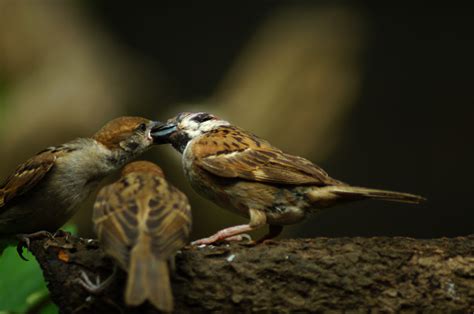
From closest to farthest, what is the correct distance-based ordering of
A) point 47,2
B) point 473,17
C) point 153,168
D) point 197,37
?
point 153,168 < point 473,17 < point 47,2 < point 197,37

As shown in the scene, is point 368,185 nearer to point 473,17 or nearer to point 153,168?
point 473,17

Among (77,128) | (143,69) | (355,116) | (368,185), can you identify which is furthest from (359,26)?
(77,128)

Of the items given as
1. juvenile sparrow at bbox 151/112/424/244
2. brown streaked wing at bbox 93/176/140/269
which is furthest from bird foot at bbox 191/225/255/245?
brown streaked wing at bbox 93/176/140/269

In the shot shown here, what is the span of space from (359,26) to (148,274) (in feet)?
25.5

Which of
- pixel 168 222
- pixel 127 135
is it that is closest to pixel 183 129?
pixel 127 135

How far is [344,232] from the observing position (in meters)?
9.82

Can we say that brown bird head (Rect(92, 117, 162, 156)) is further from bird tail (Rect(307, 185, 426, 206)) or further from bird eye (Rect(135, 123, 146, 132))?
bird tail (Rect(307, 185, 426, 206))

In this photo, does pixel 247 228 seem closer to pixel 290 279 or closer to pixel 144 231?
pixel 290 279

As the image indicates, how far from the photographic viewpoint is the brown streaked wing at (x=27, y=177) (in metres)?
5.35

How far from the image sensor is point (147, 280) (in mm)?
3604

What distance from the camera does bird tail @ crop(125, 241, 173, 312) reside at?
353 cm

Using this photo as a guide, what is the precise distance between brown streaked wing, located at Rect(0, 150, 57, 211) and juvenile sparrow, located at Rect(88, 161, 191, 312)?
1.14 meters

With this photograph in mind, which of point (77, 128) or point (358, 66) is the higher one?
point (358, 66)

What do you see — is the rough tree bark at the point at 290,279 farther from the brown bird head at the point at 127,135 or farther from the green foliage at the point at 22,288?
the brown bird head at the point at 127,135
